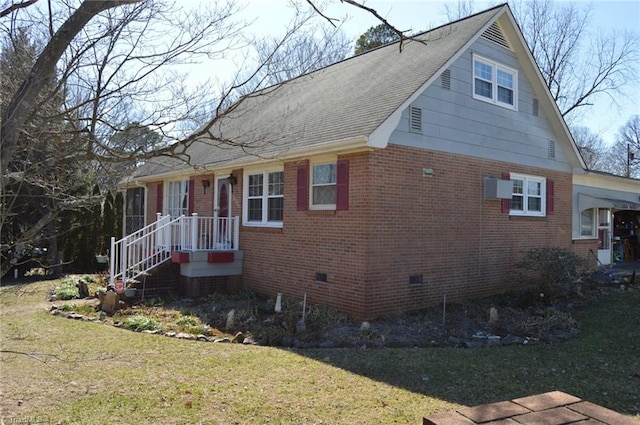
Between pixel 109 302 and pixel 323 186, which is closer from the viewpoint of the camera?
pixel 323 186

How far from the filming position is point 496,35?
12312 millimetres

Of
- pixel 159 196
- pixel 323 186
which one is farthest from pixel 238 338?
pixel 159 196

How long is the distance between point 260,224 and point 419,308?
445cm

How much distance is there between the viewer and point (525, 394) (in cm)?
554

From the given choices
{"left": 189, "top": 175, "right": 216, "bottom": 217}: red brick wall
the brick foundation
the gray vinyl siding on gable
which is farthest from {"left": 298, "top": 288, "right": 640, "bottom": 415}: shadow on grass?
{"left": 189, "top": 175, "right": 216, "bottom": 217}: red brick wall

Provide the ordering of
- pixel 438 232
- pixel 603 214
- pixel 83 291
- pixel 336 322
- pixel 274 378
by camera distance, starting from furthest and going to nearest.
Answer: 1. pixel 603 214
2. pixel 83 291
3. pixel 438 232
4. pixel 336 322
5. pixel 274 378

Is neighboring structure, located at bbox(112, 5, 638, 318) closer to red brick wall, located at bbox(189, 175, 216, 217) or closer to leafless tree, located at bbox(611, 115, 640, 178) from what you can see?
red brick wall, located at bbox(189, 175, 216, 217)

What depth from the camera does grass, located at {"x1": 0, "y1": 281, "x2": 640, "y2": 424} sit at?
16.1 feet

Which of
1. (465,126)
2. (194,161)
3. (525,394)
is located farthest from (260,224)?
(525,394)

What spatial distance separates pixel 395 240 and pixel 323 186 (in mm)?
1914

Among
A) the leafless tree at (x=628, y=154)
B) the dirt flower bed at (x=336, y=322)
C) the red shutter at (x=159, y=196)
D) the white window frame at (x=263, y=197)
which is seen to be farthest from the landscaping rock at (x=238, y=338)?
the leafless tree at (x=628, y=154)

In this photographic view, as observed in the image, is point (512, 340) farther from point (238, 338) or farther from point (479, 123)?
point (479, 123)

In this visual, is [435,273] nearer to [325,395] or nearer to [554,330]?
[554,330]

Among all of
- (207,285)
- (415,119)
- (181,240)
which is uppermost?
(415,119)
